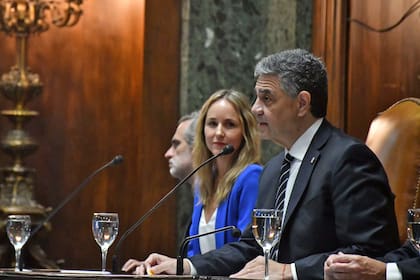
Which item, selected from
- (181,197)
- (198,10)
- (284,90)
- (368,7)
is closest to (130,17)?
(198,10)

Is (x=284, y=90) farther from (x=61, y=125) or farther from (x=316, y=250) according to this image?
(x=61, y=125)

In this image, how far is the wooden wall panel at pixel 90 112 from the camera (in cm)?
678

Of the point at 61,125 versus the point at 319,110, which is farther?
the point at 61,125

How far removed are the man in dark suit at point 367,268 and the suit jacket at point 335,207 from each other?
0.23m

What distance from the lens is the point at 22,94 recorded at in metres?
6.59

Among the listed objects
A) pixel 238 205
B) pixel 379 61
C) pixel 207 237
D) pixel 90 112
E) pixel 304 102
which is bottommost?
pixel 207 237

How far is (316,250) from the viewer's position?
3762 mm

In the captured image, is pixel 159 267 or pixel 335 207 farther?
pixel 159 267

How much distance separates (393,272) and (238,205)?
4.79ft

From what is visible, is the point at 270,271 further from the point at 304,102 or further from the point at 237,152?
the point at 237,152

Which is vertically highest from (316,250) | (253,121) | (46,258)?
(253,121)

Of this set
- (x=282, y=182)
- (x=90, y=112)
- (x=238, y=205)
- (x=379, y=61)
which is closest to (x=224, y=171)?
(x=238, y=205)

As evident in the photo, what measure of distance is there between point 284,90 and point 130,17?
121 inches

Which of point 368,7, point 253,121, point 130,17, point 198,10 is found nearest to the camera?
point 253,121
